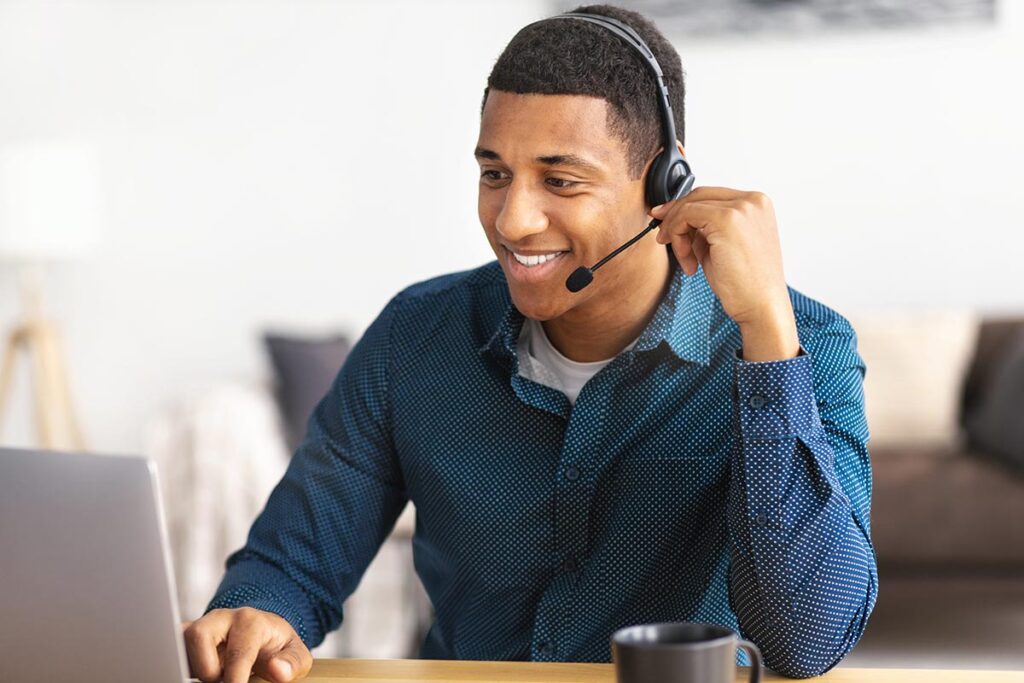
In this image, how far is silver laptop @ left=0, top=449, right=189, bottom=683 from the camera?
2.26 feet

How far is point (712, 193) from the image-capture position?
1.06m

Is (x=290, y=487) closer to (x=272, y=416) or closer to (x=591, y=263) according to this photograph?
(x=591, y=263)

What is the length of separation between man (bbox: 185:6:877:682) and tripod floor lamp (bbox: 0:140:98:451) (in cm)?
257

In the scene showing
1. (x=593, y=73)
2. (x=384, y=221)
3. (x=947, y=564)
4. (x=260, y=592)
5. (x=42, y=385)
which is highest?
(x=593, y=73)

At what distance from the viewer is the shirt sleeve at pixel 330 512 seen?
117 centimetres

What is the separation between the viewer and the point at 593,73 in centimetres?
114

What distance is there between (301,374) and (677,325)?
2.25m

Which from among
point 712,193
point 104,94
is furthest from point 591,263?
point 104,94

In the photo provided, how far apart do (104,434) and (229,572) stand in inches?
124

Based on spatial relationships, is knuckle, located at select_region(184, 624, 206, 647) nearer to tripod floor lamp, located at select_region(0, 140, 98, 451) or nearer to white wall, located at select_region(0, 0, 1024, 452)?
tripod floor lamp, located at select_region(0, 140, 98, 451)

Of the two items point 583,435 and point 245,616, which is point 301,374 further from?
point 245,616

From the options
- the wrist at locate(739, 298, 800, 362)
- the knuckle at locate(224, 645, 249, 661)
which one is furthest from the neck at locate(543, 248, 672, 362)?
the knuckle at locate(224, 645, 249, 661)

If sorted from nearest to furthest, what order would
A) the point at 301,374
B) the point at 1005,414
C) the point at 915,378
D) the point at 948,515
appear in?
the point at 948,515 → the point at 1005,414 → the point at 915,378 → the point at 301,374

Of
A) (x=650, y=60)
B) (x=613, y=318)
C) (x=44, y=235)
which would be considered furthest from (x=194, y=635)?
(x=44, y=235)
